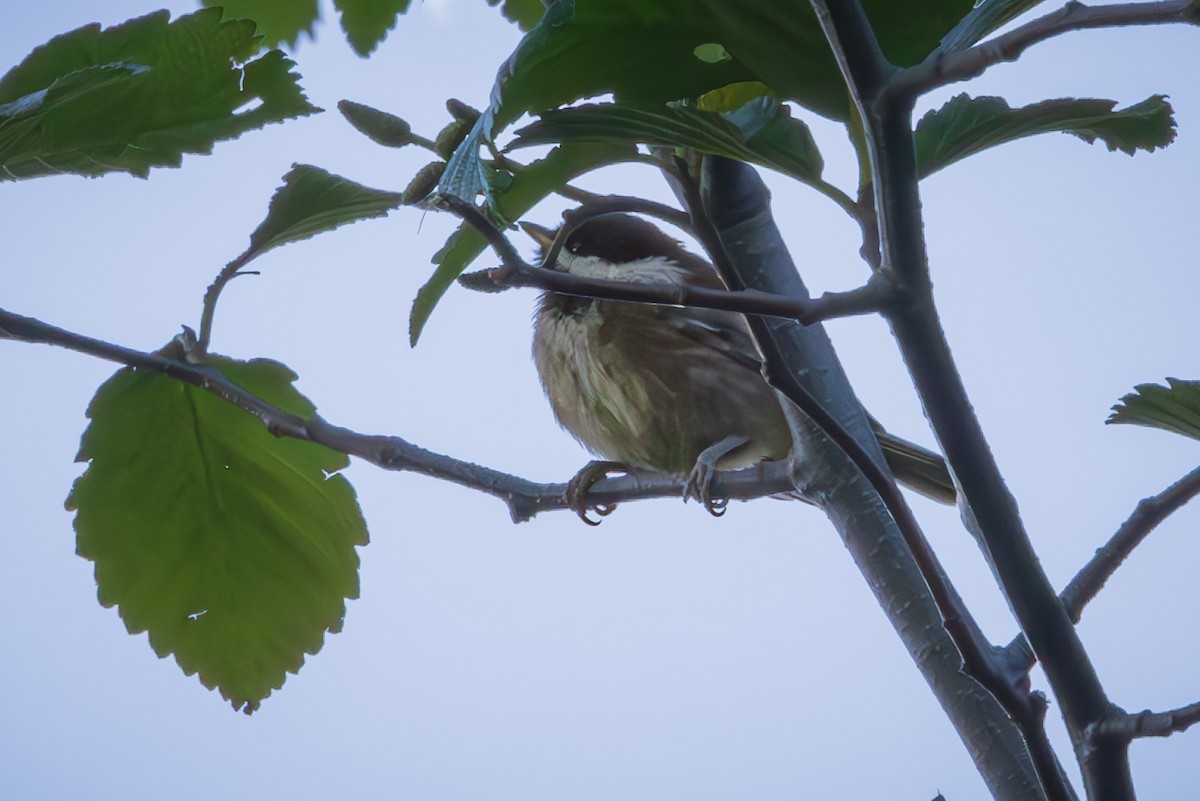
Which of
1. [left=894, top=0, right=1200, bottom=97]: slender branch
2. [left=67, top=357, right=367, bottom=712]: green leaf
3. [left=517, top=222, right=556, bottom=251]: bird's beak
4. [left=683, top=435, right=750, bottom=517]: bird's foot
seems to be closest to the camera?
[left=894, top=0, right=1200, bottom=97]: slender branch

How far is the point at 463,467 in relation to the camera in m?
0.78

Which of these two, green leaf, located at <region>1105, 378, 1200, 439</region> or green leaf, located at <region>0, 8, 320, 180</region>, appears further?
green leaf, located at <region>0, 8, 320, 180</region>

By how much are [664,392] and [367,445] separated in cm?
68

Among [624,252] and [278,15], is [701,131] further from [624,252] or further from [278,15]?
[624,252]

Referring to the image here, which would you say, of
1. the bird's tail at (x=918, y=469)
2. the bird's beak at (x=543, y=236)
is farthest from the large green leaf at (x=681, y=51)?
the bird's tail at (x=918, y=469)

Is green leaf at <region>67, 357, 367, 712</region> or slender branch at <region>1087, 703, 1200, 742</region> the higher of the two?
green leaf at <region>67, 357, 367, 712</region>

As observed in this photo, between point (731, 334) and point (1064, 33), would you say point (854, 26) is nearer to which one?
point (1064, 33)

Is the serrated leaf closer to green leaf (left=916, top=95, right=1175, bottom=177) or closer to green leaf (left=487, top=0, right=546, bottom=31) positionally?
green leaf (left=916, top=95, right=1175, bottom=177)

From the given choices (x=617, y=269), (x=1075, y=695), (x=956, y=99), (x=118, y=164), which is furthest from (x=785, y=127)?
(x=617, y=269)

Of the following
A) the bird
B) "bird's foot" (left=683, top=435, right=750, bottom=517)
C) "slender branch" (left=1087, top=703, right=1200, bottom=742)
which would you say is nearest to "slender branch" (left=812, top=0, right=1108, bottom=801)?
"slender branch" (left=1087, top=703, right=1200, bottom=742)

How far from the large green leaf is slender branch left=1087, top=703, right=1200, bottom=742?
265 mm

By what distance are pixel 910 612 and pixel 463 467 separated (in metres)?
0.31

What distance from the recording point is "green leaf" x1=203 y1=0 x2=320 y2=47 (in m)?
0.87

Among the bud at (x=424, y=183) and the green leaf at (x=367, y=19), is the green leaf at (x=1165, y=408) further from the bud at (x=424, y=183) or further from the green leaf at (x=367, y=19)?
the green leaf at (x=367, y=19)
